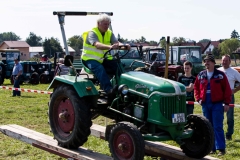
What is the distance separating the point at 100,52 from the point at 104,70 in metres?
0.29

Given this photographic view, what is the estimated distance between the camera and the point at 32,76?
850 inches

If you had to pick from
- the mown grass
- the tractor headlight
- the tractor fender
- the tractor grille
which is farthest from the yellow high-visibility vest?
the mown grass

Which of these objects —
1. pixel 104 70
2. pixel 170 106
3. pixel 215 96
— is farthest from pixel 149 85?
pixel 215 96

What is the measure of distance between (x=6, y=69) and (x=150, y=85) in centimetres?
1866

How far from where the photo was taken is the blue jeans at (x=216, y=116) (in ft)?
21.0

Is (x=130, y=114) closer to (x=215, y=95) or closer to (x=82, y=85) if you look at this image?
(x=82, y=85)

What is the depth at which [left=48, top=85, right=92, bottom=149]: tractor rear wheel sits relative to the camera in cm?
546

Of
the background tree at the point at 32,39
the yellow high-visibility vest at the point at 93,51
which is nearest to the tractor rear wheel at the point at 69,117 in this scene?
the yellow high-visibility vest at the point at 93,51

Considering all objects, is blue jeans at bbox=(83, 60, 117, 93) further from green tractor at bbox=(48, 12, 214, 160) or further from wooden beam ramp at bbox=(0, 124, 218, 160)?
wooden beam ramp at bbox=(0, 124, 218, 160)

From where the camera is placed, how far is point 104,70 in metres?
5.53

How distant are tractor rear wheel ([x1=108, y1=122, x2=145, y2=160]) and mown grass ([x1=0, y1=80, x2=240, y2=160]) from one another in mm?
1508

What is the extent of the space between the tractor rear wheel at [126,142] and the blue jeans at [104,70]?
2.17ft

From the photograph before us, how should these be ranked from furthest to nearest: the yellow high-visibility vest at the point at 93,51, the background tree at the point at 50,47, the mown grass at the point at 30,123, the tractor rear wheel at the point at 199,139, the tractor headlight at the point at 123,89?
1. the background tree at the point at 50,47
2. the mown grass at the point at 30,123
3. the yellow high-visibility vest at the point at 93,51
4. the tractor rear wheel at the point at 199,139
5. the tractor headlight at the point at 123,89

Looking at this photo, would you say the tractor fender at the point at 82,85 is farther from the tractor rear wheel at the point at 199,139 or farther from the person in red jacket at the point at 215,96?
the person in red jacket at the point at 215,96
